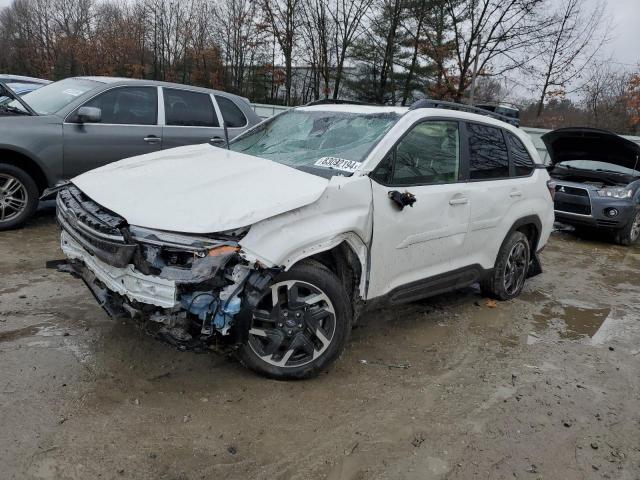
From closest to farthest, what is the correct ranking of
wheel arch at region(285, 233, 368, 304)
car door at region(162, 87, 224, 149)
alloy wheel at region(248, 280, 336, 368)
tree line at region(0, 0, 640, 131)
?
1. alloy wheel at region(248, 280, 336, 368)
2. wheel arch at region(285, 233, 368, 304)
3. car door at region(162, 87, 224, 149)
4. tree line at region(0, 0, 640, 131)

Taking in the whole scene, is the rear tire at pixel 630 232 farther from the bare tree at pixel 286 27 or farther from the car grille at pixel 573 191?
the bare tree at pixel 286 27

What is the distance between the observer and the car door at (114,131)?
19.7 ft

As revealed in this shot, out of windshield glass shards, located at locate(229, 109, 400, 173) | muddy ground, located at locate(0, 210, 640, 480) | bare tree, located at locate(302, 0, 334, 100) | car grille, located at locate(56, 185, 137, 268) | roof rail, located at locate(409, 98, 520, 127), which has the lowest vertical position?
muddy ground, located at locate(0, 210, 640, 480)

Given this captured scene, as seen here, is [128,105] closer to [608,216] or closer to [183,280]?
[183,280]

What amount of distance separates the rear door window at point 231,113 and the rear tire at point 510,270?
13.4ft

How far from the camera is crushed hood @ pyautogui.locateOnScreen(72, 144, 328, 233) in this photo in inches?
112

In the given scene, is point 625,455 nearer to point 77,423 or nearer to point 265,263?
point 265,263

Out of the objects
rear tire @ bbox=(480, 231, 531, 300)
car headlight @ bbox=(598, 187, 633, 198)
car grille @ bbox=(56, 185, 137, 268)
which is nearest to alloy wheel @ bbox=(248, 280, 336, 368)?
car grille @ bbox=(56, 185, 137, 268)

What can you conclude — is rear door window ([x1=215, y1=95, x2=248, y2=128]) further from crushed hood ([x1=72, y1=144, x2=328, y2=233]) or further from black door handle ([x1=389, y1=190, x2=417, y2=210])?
black door handle ([x1=389, y1=190, x2=417, y2=210])

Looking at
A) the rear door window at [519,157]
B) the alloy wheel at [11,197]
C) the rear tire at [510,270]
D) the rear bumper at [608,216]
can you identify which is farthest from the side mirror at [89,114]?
the rear bumper at [608,216]

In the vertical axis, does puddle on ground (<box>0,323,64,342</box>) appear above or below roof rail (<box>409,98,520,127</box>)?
below

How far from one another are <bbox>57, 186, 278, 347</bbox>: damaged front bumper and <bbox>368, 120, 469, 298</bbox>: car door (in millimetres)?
1002

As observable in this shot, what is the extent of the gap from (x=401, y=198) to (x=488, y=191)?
127cm

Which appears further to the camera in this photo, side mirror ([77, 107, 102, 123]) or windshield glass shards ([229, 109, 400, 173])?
side mirror ([77, 107, 102, 123])
